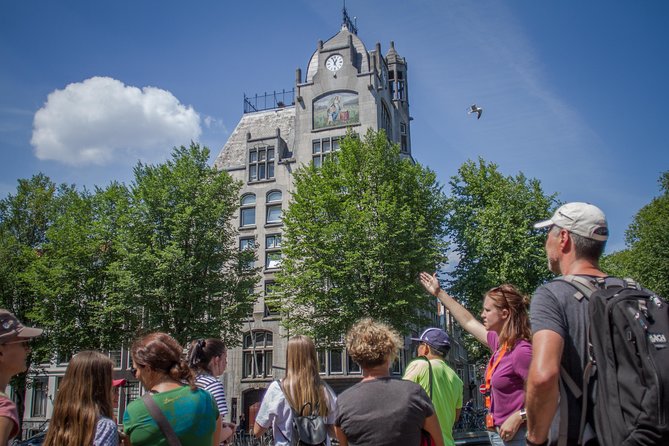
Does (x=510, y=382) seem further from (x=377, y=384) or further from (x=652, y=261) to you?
(x=652, y=261)

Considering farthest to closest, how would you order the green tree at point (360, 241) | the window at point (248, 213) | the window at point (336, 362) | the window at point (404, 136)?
the window at point (404, 136) → the window at point (248, 213) → the window at point (336, 362) → the green tree at point (360, 241)

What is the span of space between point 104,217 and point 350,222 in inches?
569

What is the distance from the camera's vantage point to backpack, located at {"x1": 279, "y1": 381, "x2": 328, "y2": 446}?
5316mm

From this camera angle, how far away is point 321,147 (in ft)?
136

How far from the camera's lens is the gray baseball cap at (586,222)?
129 inches

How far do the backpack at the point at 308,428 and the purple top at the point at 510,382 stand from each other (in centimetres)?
159

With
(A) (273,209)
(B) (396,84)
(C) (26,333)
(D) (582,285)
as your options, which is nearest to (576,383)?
Result: (D) (582,285)

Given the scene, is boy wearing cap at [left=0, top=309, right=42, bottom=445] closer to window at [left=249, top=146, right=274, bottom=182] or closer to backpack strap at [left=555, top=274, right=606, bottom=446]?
backpack strap at [left=555, top=274, right=606, bottom=446]

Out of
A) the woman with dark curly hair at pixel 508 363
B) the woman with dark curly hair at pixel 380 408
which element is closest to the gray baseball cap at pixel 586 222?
the woman with dark curly hair at pixel 380 408

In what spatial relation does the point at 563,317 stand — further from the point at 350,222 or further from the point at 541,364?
the point at 350,222

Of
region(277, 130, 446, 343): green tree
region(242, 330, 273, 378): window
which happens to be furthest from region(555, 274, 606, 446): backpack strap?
region(242, 330, 273, 378): window

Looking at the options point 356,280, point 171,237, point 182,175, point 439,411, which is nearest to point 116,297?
point 171,237

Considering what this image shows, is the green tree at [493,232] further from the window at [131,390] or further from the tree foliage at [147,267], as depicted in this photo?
the window at [131,390]

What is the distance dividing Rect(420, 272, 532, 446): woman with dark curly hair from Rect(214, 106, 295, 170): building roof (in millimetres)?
41880
